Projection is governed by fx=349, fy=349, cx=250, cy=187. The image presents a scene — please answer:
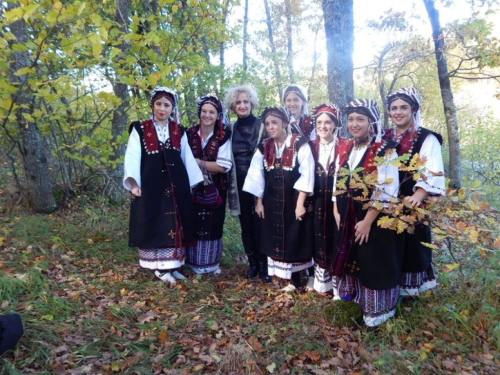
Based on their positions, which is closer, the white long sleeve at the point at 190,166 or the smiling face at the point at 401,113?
the smiling face at the point at 401,113

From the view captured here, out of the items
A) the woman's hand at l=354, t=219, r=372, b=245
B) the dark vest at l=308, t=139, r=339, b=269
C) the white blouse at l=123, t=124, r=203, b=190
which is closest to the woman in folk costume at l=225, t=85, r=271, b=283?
the white blouse at l=123, t=124, r=203, b=190

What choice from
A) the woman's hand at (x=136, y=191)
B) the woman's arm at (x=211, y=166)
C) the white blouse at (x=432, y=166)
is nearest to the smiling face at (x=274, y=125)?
the woman's arm at (x=211, y=166)

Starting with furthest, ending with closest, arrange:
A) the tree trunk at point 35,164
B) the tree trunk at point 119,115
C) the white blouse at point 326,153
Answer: the tree trunk at point 119,115
the tree trunk at point 35,164
the white blouse at point 326,153

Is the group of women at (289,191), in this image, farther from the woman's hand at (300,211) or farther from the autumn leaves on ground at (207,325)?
the autumn leaves on ground at (207,325)

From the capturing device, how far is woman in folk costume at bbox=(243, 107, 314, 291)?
343 centimetres

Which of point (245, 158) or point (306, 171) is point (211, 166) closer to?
point (245, 158)

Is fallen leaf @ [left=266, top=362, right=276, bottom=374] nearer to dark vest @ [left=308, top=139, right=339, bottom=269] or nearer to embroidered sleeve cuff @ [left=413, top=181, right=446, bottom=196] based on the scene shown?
dark vest @ [left=308, top=139, right=339, bottom=269]

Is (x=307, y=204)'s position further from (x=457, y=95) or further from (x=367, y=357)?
(x=457, y=95)

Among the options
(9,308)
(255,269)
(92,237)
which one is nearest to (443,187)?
(255,269)

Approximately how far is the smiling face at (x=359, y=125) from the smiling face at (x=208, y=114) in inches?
59.4

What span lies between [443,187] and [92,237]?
13.5ft

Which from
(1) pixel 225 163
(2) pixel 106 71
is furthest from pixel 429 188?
(2) pixel 106 71

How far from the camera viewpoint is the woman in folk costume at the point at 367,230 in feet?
9.18

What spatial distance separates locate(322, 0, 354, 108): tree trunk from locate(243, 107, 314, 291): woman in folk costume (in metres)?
1.83
